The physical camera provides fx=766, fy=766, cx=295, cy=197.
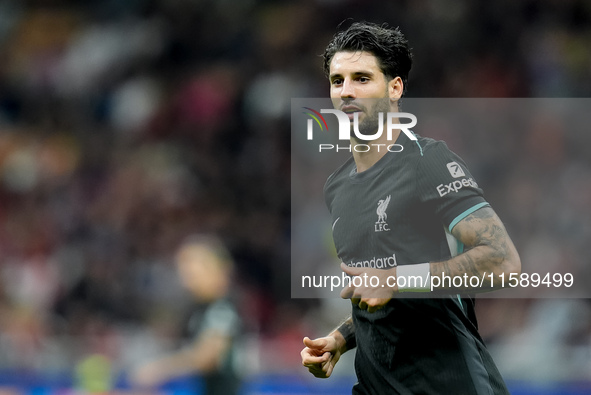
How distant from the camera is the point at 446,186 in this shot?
96.9 inches

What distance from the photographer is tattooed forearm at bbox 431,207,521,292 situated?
90.1 inches

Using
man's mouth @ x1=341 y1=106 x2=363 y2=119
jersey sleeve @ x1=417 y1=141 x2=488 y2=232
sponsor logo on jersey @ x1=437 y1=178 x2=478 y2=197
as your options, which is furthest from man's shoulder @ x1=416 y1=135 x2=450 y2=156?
man's mouth @ x1=341 y1=106 x2=363 y2=119

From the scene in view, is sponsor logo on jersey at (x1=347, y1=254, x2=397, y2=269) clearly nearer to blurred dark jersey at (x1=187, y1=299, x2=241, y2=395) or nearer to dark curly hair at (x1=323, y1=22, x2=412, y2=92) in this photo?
dark curly hair at (x1=323, y1=22, x2=412, y2=92)

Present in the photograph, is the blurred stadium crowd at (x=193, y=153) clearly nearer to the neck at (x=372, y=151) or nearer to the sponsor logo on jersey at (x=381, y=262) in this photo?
the neck at (x=372, y=151)

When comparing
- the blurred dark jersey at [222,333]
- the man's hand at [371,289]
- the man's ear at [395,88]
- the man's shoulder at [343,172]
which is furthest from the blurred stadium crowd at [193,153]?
the man's hand at [371,289]

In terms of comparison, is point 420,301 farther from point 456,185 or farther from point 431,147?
point 431,147

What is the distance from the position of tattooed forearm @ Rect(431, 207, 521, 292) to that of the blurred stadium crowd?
3259 mm

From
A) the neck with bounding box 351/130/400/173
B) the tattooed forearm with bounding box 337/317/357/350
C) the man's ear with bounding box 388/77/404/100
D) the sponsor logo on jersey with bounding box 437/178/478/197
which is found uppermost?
the man's ear with bounding box 388/77/404/100

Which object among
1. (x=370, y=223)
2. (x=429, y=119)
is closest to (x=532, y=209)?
(x=429, y=119)

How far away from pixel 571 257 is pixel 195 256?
2.59m

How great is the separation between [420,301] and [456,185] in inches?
15.7

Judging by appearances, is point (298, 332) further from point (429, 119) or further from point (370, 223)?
point (370, 223)

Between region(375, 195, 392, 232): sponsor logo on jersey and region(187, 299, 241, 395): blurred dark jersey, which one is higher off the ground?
region(187, 299, 241, 395): blurred dark jersey

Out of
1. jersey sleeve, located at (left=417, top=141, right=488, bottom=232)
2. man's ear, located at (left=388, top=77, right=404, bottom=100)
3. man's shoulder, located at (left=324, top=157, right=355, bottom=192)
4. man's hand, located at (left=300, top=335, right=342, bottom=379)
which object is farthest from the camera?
man's shoulder, located at (left=324, top=157, right=355, bottom=192)
